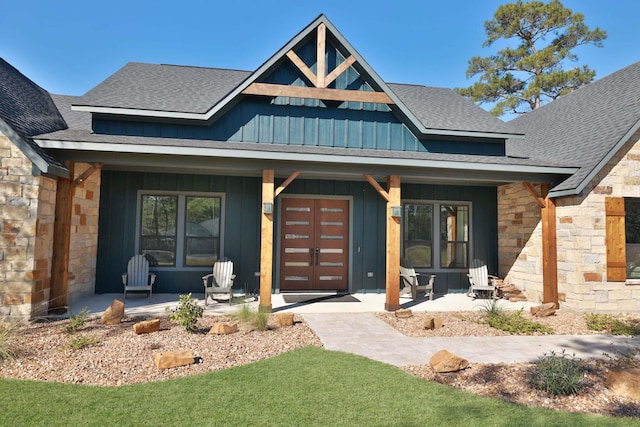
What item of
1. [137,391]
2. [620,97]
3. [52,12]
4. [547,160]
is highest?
[52,12]

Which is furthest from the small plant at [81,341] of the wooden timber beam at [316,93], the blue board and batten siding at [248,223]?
the wooden timber beam at [316,93]

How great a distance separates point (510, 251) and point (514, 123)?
6644 millimetres

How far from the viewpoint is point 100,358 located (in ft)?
15.8

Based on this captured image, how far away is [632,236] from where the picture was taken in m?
11.2

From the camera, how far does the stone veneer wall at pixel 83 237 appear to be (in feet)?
26.9

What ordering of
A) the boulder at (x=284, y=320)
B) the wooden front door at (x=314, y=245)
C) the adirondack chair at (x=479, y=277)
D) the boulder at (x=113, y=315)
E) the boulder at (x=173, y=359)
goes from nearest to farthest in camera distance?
the boulder at (x=173, y=359) < the boulder at (x=113, y=315) < the boulder at (x=284, y=320) < the adirondack chair at (x=479, y=277) < the wooden front door at (x=314, y=245)

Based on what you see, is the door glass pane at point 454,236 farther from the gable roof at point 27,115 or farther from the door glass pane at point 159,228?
the gable roof at point 27,115

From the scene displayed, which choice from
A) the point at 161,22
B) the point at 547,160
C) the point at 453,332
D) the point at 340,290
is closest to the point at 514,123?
the point at 547,160

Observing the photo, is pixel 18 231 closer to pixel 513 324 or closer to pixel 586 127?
pixel 513 324

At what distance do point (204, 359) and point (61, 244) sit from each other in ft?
14.0

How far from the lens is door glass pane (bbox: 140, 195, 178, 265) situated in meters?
9.74

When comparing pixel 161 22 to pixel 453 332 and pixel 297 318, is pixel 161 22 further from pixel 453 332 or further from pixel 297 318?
pixel 453 332

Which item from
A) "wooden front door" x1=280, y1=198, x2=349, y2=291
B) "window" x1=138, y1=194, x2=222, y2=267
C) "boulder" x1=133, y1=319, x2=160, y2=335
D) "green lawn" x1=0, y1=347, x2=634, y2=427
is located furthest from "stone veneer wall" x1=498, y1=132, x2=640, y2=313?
"boulder" x1=133, y1=319, x2=160, y2=335

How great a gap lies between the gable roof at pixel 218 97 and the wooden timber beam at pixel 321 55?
5.2 inches
